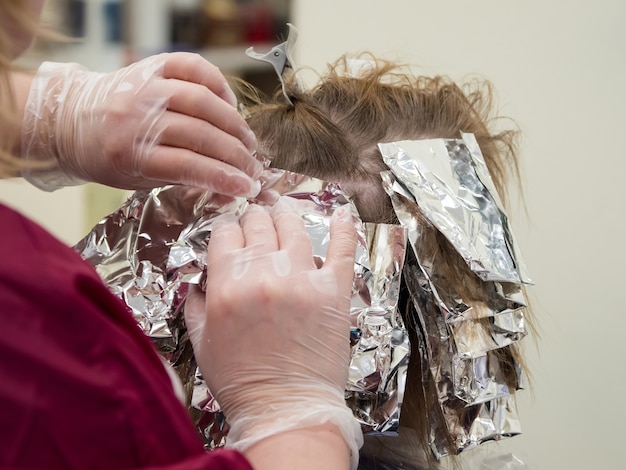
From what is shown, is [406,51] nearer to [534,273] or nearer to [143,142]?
[534,273]

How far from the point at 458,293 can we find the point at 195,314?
0.32 m

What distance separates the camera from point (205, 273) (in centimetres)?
70

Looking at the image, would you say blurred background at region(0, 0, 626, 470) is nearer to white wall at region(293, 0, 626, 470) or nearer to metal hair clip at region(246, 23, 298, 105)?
white wall at region(293, 0, 626, 470)

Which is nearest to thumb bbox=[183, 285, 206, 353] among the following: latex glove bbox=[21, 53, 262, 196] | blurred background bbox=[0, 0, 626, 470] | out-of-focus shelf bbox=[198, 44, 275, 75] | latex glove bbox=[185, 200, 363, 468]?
latex glove bbox=[185, 200, 363, 468]

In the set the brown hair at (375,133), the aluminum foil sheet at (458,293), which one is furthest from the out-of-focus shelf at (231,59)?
the aluminum foil sheet at (458,293)

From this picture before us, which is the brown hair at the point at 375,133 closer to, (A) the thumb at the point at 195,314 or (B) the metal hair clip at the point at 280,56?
(B) the metal hair clip at the point at 280,56

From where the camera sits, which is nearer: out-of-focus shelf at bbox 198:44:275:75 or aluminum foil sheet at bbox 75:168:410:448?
aluminum foil sheet at bbox 75:168:410:448

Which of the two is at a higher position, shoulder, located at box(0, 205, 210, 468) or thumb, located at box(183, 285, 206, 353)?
shoulder, located at box(0, 205, 210, 468)

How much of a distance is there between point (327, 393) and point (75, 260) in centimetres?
30

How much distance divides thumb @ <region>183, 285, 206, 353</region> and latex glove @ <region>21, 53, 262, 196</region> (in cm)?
12

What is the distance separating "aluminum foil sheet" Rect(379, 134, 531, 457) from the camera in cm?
77

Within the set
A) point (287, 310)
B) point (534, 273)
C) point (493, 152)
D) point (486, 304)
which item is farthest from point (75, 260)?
point (534, 273)

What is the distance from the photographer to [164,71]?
0.76 m

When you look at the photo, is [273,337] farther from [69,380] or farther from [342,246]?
[69,380]
